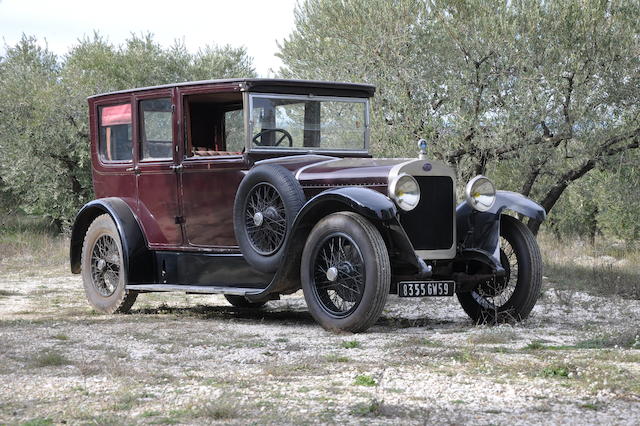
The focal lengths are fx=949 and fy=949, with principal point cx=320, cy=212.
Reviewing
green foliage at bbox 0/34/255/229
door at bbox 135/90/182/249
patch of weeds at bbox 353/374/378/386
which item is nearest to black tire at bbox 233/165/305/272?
door at bbox 135/90/182/249

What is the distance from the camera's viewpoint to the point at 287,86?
8594 millimetres

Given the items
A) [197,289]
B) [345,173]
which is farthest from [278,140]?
[197,289]

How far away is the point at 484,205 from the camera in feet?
26.1

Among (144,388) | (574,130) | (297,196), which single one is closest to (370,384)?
(144,388)

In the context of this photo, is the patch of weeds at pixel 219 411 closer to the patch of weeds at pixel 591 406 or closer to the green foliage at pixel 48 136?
the patch of weeds at pixel 591 406

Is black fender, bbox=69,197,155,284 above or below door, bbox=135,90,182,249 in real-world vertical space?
below

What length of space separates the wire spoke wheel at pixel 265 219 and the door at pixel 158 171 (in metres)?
1.09

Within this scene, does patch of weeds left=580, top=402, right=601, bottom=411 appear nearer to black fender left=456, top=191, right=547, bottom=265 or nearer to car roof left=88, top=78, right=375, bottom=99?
black fender left=456, top=191, right=547, bottom=265

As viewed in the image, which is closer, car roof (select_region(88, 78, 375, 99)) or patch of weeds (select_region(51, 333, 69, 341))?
patch of weeds (select_region(51, 333, 69, 341))

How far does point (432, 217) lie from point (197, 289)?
2.24 m

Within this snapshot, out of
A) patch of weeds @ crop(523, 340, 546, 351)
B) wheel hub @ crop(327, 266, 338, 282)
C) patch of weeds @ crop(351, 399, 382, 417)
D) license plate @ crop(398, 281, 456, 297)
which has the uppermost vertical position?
wheel hub @ crop(327, 266, 338, 282)

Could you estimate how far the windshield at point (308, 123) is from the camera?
8.48 meters

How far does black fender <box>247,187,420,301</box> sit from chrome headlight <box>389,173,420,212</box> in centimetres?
15

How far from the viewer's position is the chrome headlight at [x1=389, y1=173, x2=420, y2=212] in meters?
7.31
